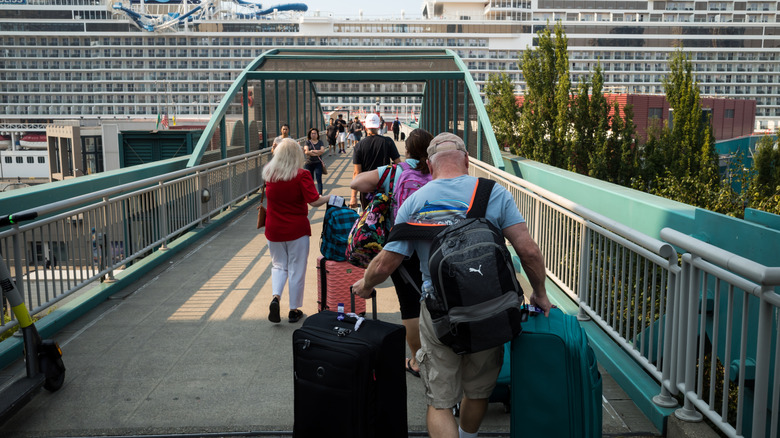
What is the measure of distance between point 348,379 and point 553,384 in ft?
2.73

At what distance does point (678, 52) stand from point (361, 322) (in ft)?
65.4

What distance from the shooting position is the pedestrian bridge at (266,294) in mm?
3363

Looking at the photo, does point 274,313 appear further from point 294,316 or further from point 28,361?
point 28,361

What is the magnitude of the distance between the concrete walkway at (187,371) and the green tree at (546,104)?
Answer: 12.6 metres

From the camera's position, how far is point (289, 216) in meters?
5.42

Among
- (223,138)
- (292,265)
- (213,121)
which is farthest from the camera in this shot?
(223,138)

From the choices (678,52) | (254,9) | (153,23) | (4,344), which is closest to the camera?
(4,344)

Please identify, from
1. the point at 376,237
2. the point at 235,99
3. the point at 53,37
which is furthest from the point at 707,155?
the point at 53,37

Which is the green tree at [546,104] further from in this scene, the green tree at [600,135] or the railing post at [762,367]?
the railing post at [762,367]

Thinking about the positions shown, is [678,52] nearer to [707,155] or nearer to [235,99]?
[707,155]

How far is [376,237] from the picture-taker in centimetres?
395

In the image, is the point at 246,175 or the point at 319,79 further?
the point at 319,79

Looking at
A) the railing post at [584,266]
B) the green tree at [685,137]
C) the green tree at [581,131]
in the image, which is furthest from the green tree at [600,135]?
the railing post at [584,266]

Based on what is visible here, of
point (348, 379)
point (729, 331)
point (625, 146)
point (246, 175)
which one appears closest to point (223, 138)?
point (246, 175)
